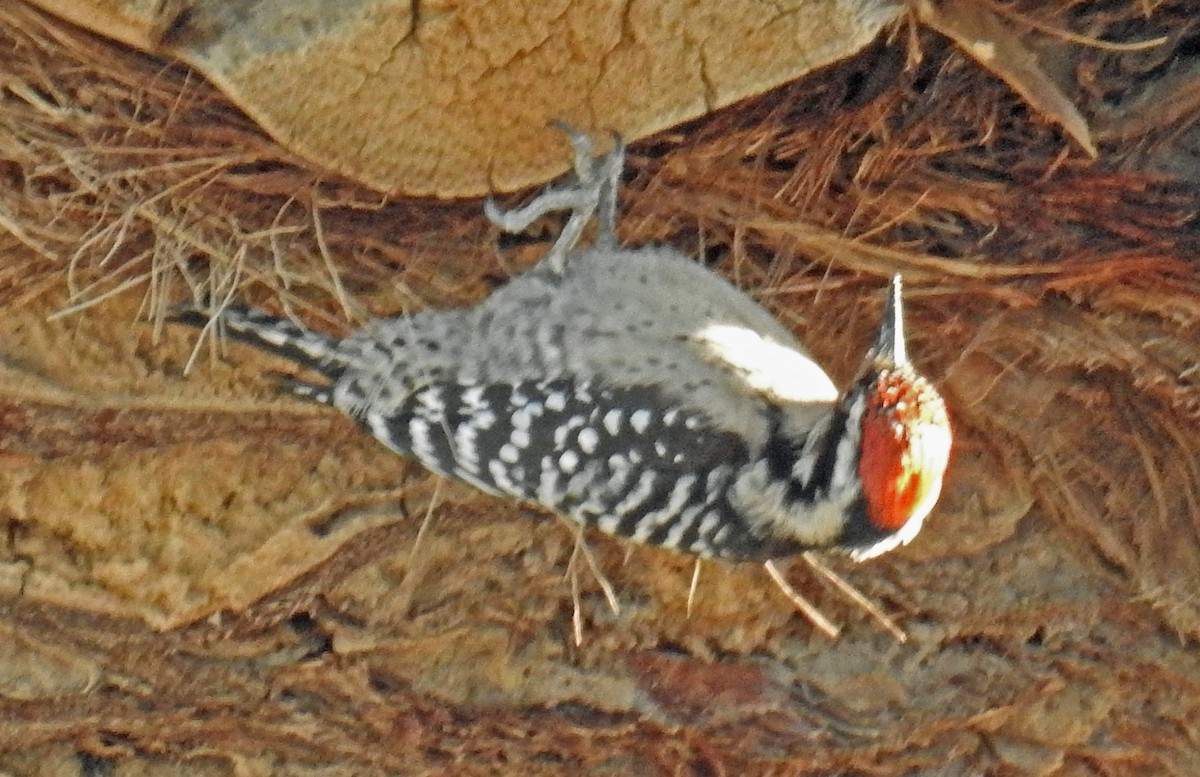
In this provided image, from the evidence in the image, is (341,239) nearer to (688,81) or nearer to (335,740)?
(688,81)

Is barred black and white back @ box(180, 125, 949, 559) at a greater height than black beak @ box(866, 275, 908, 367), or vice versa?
black beak @ box(866, 275, 908, 367)

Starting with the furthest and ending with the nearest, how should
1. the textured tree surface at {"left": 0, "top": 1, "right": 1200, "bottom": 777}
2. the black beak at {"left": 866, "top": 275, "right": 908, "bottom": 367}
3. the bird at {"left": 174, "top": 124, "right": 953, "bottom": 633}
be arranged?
the textured tree surface at {"left": 0, "top": 1, "right": 1200, "bottom": 777} < the bird at {"left": 174, "top": 124, "right": 953, "bottom": 633} < the black beak at {"left": 866, "top": 275, "right": 908, "bottom": 367}

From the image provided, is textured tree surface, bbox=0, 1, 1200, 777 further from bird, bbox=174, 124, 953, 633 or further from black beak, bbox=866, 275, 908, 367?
black beak, bbox=866, 275, 908, 367

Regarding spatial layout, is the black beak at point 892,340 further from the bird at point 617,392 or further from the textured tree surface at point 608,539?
the textured tree surface at point 608,539

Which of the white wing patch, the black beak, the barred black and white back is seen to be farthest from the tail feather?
the black beak

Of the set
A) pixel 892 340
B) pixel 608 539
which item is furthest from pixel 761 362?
pixel 608 539

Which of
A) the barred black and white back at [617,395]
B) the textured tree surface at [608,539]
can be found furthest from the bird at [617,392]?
the textured tree surface at [608,539]

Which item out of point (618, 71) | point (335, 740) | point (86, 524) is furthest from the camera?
point (335, 740)

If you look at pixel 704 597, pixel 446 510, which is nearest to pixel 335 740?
pixel 446 510
